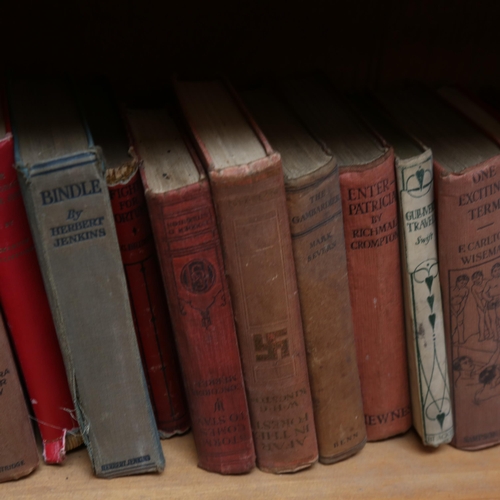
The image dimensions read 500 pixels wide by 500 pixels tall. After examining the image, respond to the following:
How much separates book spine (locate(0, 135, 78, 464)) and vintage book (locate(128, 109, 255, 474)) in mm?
114

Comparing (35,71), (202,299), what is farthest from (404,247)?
(35,71)

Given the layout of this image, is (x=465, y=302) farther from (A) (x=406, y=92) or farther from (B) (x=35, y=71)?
(B) (x=35, y=71)

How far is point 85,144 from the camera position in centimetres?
50

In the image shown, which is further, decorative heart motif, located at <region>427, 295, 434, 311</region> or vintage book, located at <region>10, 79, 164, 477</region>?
decorative heart motif, located at <region>427, 295, 434, 311</region>

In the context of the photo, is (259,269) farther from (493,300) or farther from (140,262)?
(493,300)

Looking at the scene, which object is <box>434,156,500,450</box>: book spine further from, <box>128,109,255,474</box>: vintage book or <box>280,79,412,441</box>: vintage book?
<box>128,109,255,474</box>: vintage book

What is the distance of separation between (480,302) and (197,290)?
283mm

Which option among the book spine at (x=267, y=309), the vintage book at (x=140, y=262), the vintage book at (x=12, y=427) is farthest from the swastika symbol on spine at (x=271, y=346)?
the vintage book at (x=12, y=427)

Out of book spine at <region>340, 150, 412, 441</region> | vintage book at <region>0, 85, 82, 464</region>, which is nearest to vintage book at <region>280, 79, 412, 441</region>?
book spine at <region>340, 150, 412, 441</region>

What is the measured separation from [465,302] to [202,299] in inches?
10.4

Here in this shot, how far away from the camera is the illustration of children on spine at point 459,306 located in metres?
0.59

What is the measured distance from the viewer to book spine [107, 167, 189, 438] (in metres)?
0.54

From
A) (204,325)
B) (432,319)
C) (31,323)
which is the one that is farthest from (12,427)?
(432,319)

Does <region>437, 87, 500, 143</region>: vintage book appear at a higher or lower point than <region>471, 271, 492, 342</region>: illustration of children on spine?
higher
